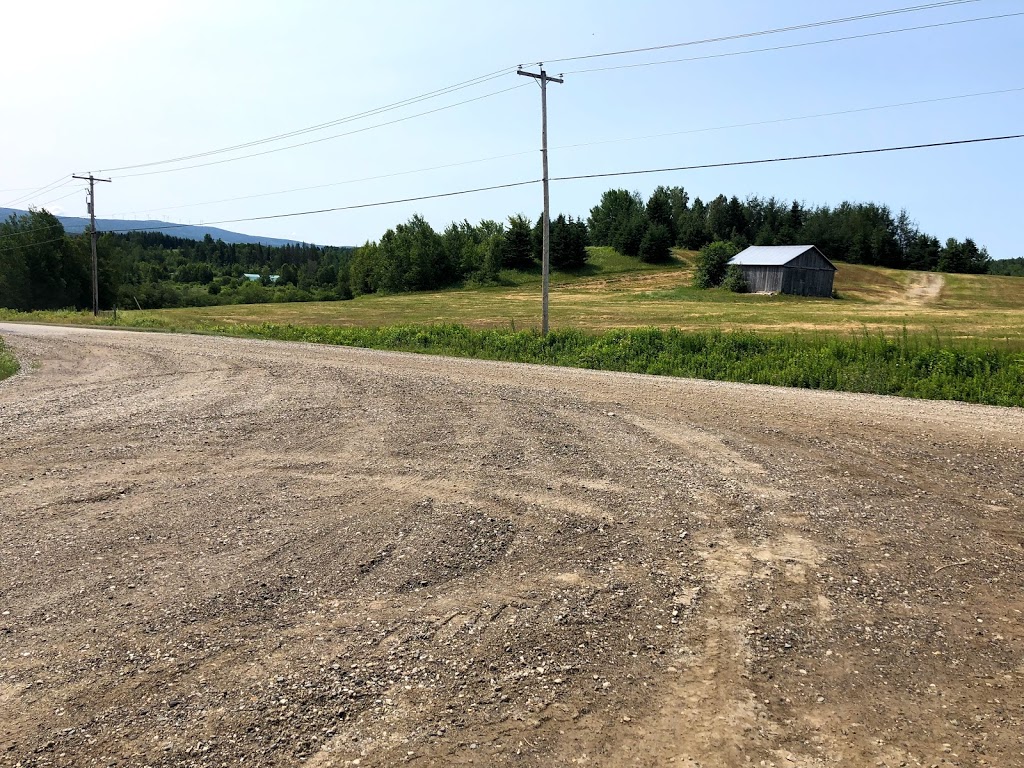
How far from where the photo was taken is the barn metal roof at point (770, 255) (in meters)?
72.6

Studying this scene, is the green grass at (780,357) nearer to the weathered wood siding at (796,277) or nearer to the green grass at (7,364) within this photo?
the green grass at (7,364)

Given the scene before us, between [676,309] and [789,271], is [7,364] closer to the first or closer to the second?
[676,309]

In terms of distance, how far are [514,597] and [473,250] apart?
108 m

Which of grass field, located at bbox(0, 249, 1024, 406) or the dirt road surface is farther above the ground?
grass field, located at bbox(0, 249, 1024, 406)

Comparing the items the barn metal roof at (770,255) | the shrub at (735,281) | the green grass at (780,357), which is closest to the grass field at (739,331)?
the green grass at (780,357)

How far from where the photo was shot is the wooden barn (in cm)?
7206

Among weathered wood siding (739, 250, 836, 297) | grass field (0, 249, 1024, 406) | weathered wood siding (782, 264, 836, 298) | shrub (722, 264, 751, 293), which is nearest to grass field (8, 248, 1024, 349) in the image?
grass field (0, 249, 1024, 406)

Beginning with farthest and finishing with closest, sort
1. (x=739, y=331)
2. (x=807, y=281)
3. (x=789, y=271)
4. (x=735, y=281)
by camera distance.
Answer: (x=735, y=281), (x=807, y=281), (x=789, y=271), (x=739, y=331)

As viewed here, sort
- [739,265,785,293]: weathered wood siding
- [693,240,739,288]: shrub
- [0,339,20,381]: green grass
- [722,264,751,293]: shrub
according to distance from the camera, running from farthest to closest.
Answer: [693,240,739,288]: shrub, [722,264,751,293]: shrub, [739,265,785,293]: weathered wood siding, [0,339,20,381]: green grass

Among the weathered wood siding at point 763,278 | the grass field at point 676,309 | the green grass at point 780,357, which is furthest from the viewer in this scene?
the weathered wood siding at point 763,278

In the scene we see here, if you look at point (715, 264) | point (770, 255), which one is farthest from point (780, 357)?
point (715, 264)

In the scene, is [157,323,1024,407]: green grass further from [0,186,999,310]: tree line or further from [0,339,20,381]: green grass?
[0,186,999,310]: tree line

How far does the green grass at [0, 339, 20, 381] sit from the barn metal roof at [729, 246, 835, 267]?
2568 inches

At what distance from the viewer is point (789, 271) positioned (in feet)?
236
